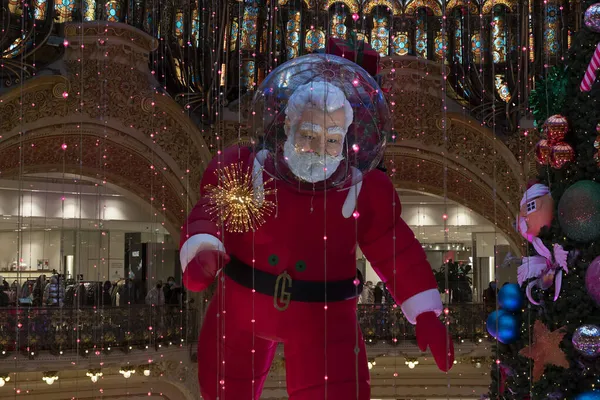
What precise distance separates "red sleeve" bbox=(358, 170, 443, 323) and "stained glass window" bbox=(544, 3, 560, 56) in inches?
322

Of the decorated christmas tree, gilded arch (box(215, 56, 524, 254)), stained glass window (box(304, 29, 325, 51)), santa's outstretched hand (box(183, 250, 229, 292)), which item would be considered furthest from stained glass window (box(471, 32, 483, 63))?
santa's outstretched hand (box(183, 250, 229, 292))

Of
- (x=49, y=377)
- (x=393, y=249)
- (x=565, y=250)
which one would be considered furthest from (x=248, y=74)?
(x=565, y=250)

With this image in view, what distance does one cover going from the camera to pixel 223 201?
3936 mm

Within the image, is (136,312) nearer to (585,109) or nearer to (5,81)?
(5,81)

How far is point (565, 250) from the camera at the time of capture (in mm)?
3859

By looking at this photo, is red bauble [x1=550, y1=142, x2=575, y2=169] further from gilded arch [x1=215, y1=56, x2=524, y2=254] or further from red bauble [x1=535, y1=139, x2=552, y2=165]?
gilded arch [x1=215, y1=56, x2=524, y2=254]

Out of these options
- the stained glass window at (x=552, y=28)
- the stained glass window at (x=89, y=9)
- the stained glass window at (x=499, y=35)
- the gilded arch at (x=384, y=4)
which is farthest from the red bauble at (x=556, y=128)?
the stained glass window at (x=499, y=35)

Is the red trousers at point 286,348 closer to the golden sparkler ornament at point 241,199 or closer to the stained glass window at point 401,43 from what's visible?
the golden sparkler ornament at point 241,199

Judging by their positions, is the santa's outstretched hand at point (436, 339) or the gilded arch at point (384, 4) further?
the gilded arch at point (384, 4)

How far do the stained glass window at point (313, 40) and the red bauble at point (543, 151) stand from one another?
24.4ft

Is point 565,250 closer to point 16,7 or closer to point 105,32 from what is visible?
point 105,32

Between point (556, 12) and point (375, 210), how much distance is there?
8.51 metres

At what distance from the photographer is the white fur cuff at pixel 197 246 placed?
152 inches

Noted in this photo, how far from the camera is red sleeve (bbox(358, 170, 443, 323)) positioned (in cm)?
405
